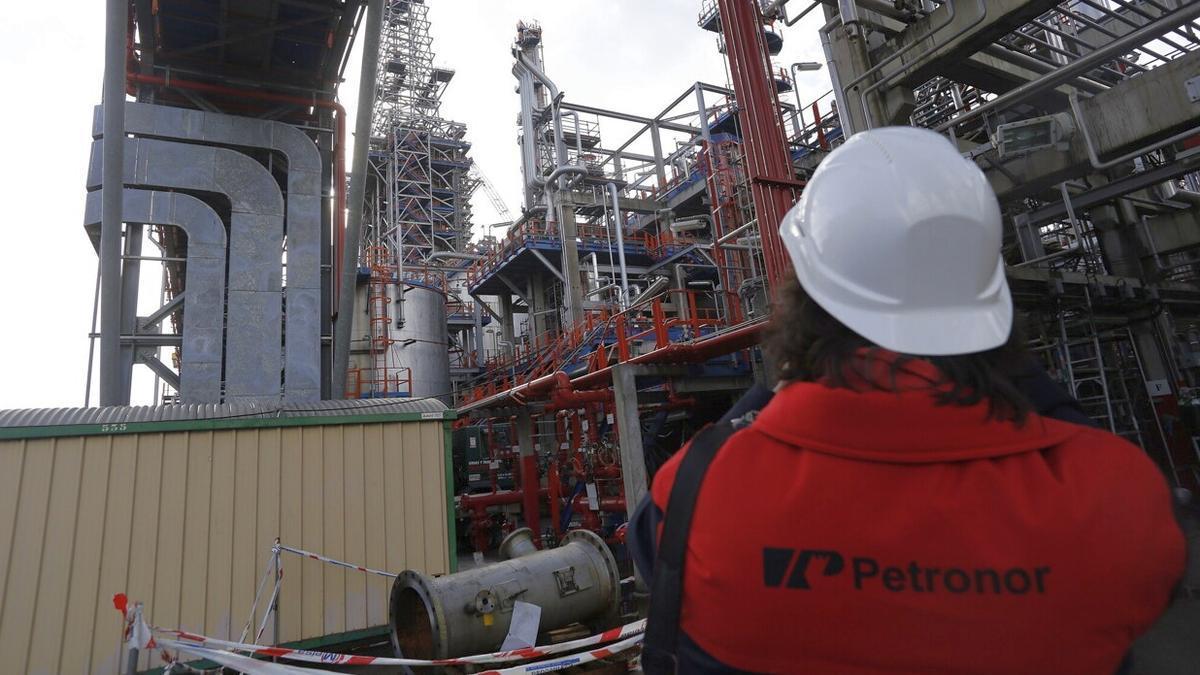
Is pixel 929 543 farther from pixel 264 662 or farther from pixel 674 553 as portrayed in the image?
pixel 264 662

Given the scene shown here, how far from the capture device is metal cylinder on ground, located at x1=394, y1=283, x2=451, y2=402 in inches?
865

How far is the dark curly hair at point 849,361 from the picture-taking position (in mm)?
1029

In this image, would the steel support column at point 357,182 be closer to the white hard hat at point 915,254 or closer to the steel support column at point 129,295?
the steel support column at point 129,295

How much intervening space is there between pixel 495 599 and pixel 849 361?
5626mm

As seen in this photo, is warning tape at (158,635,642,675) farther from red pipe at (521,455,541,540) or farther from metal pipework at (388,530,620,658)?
red pipe at (521,455,541,540)

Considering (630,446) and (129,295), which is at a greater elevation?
(129,295)

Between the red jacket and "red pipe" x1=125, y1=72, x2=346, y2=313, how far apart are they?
10.2 m

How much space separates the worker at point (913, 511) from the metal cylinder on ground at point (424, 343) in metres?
21.6

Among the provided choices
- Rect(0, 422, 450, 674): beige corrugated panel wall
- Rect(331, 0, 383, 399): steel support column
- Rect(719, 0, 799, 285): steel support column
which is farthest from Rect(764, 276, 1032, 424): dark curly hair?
Rect(331, 0, 383, 399): steel support column

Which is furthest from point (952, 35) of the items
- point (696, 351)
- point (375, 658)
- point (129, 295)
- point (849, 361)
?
point (129, 295)

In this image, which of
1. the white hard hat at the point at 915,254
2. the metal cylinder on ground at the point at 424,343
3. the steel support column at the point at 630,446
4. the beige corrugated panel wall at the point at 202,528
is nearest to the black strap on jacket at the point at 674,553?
the white hard hat at the point at 915,254

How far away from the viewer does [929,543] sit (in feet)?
3.01

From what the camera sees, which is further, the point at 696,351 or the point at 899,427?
the point at 696,351

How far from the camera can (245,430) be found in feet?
21.6
